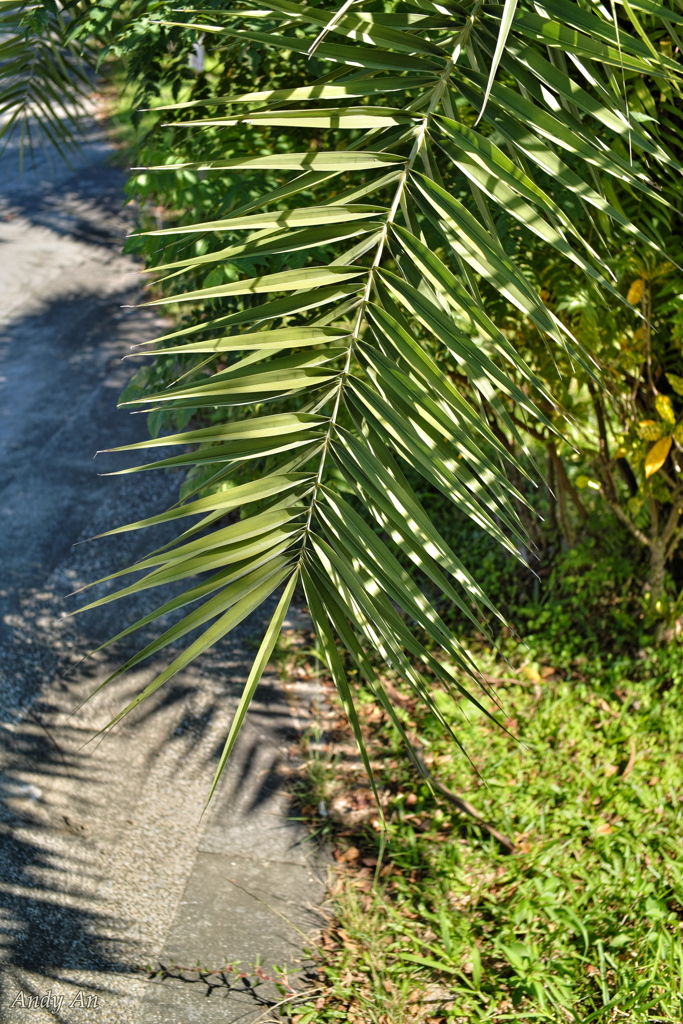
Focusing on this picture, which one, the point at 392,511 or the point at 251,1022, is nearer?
the point at 392,511

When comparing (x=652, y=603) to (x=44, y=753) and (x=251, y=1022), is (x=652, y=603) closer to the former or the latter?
(x=251, y=1022)

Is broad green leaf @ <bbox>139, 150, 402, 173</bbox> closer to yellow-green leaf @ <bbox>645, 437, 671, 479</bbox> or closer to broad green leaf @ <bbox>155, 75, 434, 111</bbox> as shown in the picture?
broad green leaf @ <bbox>155, 75, 434, 111</bbox>

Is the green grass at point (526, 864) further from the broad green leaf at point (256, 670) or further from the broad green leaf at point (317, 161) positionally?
the broad green leaf at point (317, 161)

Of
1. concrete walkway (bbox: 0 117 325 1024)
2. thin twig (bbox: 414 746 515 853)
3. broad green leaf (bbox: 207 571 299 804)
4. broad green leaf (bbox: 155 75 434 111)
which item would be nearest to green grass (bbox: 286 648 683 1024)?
thin twig (bbox: 414 746 515 853)

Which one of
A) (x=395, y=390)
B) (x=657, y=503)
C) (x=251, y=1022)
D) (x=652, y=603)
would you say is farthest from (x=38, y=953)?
(x=657, y=503)

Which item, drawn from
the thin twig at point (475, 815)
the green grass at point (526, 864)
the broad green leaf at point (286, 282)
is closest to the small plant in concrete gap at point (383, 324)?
the broad green leaf at point (286, 282)

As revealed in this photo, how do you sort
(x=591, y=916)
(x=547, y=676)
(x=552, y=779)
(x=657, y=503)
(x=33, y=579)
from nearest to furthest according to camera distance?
(x=591, y=916)
(x=552, y=779)
(x=657, y=503)
(x=547, y=676)
(x=33, y=579)

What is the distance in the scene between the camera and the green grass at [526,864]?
2.13 m

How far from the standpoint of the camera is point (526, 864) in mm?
2521

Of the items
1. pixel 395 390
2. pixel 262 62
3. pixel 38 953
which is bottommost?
pixel 38 953

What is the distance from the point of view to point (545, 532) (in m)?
3.60

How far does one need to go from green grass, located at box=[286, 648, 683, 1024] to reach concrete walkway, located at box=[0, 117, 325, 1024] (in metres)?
0.22

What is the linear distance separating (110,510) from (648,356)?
8.36 feet

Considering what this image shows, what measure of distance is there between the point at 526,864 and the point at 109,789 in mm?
1433
